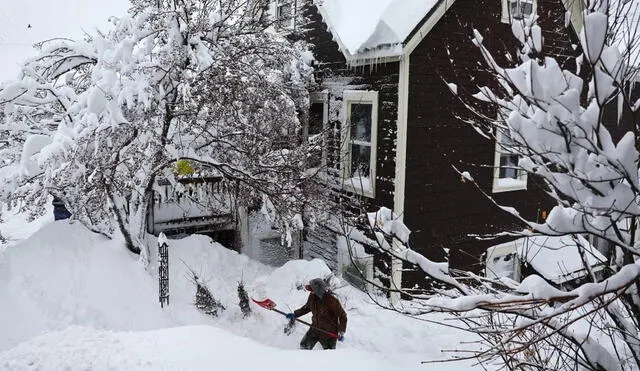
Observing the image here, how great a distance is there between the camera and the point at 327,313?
689 centimetres

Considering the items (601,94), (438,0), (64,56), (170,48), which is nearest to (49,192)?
(64,56)

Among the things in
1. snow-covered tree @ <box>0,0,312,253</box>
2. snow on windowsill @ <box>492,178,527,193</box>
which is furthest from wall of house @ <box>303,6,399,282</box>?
snow on windowsill @ <box>492,178,527,193</box>

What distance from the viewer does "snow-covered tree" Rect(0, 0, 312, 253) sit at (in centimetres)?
745

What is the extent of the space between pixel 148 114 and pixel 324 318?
4.23 m

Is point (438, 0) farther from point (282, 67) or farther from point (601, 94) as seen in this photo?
point (601, 94)

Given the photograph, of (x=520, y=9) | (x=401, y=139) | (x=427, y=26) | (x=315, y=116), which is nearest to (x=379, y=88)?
(x=401, y=139)

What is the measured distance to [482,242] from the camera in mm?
10953

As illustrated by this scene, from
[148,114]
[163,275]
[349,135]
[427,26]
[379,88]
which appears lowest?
[163,275]

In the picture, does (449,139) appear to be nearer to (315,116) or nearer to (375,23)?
(375,23)

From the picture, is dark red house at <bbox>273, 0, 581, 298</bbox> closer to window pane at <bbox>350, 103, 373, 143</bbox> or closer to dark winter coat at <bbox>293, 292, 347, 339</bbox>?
window pane at <bbox>350, 103, 373, 143</bbox>

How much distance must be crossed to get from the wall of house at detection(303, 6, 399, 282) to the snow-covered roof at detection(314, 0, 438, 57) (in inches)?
19.6

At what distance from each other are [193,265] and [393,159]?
4.35 meters

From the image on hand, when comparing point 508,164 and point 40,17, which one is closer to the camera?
point 508,164

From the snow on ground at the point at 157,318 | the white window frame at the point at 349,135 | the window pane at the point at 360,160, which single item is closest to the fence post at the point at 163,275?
the snow on ground at the point at 157,318
